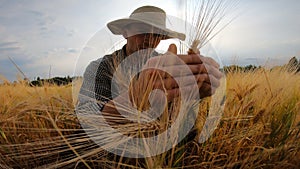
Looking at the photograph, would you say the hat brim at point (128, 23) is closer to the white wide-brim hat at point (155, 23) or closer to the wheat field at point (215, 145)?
the white wide-brim hat at point (155, 23)

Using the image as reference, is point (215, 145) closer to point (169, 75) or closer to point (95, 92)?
point (169, 75)

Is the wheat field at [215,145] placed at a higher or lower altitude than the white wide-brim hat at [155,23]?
lower

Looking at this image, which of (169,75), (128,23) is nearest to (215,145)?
(169,75)

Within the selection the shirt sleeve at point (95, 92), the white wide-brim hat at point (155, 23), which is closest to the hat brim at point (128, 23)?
the white wide-brim hat at point (155, 23)

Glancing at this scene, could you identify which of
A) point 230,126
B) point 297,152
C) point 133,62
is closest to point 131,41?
point 133,62

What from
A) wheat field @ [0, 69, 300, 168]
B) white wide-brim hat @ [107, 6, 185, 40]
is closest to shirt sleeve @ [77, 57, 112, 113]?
wheat field @ [0, 69, 300, 168]

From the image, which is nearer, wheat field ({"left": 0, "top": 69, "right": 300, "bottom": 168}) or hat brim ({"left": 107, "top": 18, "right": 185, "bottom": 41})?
wheat field ({"left": 0, "top": 69, "right": 300, "bottom": 168})

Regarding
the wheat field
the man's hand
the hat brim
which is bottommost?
the wheat field

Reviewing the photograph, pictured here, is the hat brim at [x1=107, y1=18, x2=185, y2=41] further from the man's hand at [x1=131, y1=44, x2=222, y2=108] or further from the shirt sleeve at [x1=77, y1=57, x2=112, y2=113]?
the shirt sleeve at [x1=77, y1=57, x2=112, y2=113]

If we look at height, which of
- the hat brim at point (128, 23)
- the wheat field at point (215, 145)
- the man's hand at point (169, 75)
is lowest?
the wheat field at point (215, 145)

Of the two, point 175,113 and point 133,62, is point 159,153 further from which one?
point 133,62

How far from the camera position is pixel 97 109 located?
2.09 ft

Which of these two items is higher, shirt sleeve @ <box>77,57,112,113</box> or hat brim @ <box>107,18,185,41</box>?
hat brim @ <box>107,18,185,41</box>

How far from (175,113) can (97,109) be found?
190 mm
